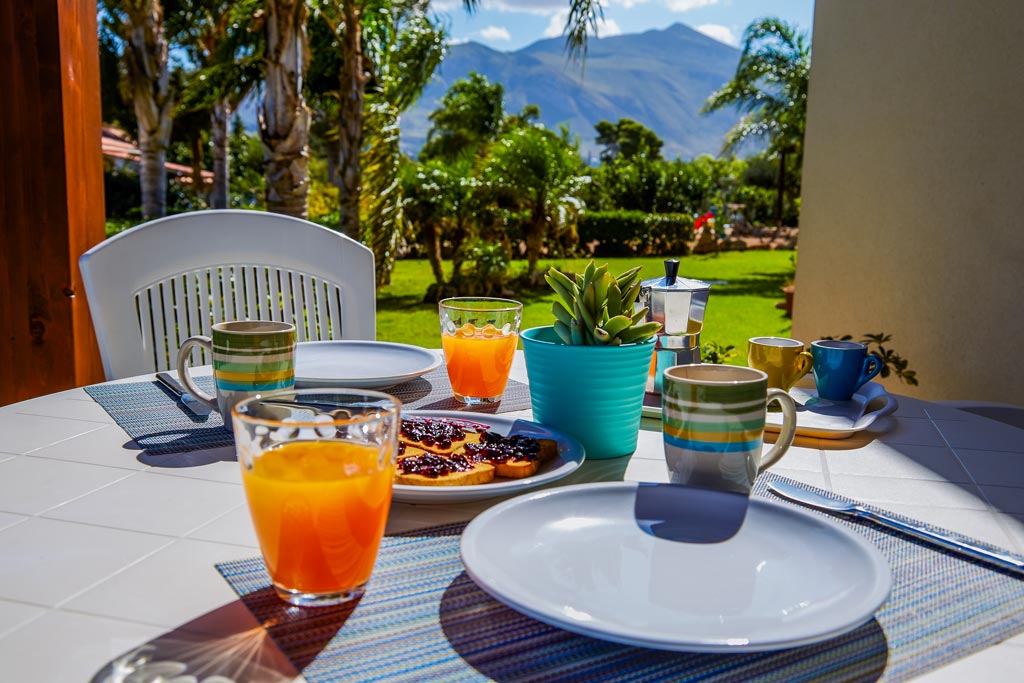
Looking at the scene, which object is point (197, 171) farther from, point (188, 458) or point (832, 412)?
point (832, 412)

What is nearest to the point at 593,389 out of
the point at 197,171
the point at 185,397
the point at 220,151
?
the point at 185,397

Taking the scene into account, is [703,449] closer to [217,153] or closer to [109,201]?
[217,153]

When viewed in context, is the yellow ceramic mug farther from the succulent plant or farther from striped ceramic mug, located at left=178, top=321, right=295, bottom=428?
striped ceramic mug, located at left=178, top=321, right=295, bottom=428

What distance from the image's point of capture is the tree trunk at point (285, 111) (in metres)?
5.01

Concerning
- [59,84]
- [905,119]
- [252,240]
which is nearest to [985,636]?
[252,240]

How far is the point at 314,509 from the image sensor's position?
64 cm

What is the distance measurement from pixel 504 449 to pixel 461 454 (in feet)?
0.17

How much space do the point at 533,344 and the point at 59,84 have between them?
6.37 feet

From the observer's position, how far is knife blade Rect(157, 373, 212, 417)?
1237mm

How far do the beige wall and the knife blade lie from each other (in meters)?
3.37

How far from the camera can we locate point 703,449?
847 mm

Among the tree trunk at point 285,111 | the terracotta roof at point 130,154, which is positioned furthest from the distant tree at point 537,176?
the terracotta roof at point 130,154

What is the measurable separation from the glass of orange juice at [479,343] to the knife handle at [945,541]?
0.58m

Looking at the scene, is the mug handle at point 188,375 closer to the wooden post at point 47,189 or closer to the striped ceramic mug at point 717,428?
the striped ceramic mug at point 717,428
